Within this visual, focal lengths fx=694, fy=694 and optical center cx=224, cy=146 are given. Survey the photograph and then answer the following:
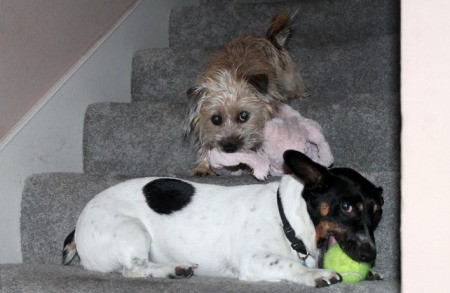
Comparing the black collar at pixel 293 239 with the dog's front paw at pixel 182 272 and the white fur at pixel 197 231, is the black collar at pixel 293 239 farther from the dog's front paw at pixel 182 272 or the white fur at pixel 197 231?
the dog's front paw at pixel 182 272

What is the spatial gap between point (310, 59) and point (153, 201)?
1.68 meters

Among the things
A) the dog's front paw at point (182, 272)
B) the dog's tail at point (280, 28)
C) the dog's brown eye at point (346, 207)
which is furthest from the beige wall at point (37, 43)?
the dog's brown eye at point (346, 207)

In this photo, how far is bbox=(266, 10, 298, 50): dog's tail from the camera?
4.43 metres

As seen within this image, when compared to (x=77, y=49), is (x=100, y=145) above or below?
below

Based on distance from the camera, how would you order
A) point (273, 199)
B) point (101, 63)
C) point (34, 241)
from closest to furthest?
point (273, 199) → point (34, 241) → point (101, 63)

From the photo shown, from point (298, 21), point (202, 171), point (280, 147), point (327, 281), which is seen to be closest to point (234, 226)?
point (327, 281)

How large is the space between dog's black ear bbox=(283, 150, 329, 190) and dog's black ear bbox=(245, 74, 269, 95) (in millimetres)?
1429

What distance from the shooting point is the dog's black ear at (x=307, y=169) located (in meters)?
2.61

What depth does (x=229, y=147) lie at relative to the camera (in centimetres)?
381

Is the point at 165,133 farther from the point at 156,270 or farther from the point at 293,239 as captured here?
the point at 293,239

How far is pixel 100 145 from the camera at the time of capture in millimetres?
3838

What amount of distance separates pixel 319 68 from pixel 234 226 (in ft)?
5.37
